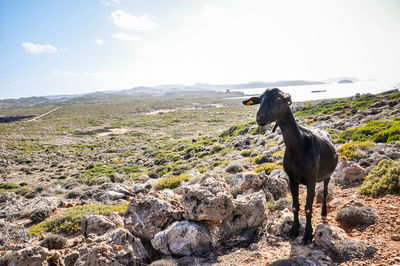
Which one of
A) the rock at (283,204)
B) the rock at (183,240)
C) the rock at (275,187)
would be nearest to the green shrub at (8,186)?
the rock at (183,240)

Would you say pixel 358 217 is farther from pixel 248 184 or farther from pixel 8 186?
pixel 8 186

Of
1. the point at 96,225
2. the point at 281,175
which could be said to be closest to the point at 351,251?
the point at 281,175

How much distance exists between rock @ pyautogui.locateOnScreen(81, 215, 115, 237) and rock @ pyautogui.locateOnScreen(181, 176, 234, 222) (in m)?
2.30

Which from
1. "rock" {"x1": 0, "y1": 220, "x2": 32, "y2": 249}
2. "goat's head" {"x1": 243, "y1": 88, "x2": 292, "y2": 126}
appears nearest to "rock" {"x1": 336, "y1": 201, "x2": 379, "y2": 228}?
"goat's head" {"x1": 243, "y1": 88, "x2": 292, "y2": 126}

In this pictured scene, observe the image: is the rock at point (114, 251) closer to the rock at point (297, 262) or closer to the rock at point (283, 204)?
the rock at point (297, 262)

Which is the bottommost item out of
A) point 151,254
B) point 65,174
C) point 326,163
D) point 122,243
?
point 65,174

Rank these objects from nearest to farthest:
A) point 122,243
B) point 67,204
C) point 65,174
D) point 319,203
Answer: point 122,243 < point 319,203 < point 67,204 < point 65,174

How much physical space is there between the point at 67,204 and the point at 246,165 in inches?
367

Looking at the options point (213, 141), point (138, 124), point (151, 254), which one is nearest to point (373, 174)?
point (151, 254)

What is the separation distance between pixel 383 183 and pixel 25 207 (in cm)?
1378

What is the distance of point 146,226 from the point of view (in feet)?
16.1

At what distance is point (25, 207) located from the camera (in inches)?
407

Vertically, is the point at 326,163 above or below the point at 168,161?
above

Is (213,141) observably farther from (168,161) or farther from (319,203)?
(319,203)
